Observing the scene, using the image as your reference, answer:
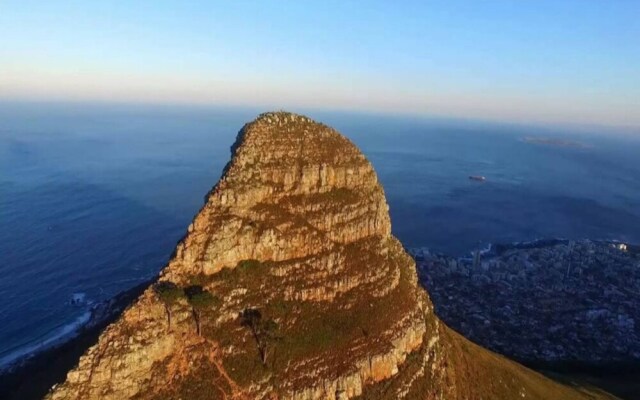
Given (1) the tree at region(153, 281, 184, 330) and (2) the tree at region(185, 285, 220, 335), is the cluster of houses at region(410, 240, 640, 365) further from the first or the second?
(1) the tree at region(153, 281, 184, 330)

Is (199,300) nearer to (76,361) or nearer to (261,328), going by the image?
(261,328)

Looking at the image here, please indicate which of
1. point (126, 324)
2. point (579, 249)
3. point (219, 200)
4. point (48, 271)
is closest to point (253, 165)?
point (219, 200)

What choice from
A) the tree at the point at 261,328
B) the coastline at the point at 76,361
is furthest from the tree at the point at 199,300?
the coastline at the point at 76,361

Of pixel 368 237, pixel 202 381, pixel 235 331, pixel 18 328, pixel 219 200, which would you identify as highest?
pixel 219 200

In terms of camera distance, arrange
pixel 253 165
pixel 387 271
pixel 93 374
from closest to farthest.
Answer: pixel 93 374 < pixel 253 165 < pixel 387 271

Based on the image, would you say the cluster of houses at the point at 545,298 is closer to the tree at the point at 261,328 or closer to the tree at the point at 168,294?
the tree at the point at 261,328

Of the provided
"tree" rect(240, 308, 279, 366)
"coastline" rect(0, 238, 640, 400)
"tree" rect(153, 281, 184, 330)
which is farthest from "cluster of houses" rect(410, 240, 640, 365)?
"tree" rect(153, 281, 184, 330)

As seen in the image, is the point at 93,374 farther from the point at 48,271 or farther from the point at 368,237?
the point at 48,271
